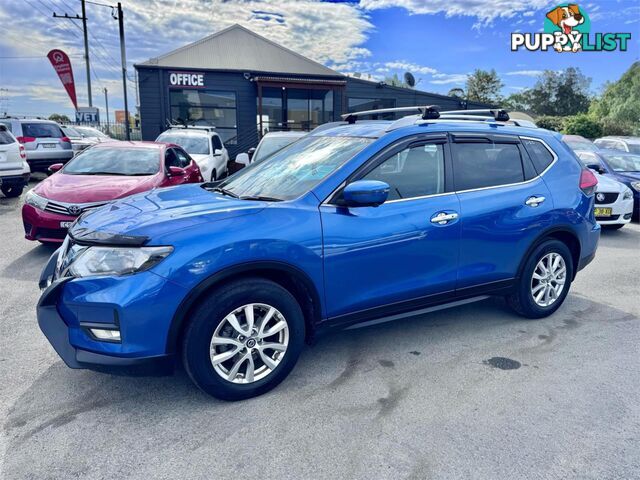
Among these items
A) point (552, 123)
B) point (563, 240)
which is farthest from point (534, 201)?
point (552, 123)

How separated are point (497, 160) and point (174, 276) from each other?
2835 mm

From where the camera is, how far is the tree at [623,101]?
142 feet

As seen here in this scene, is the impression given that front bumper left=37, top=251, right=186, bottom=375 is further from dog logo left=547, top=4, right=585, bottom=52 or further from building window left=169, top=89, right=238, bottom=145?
building window left=169, top=89, right=238, bottom=145

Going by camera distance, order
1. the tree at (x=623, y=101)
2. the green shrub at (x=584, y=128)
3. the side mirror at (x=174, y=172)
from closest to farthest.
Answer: the side mirror at (x=174, y=172), the green shrub at (x=584, y=128), the tree at (x=623, y=101)

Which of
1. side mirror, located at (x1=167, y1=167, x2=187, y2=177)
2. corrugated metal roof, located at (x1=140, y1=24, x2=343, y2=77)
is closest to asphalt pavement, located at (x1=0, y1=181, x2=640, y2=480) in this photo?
side mirror, located at (x1=167, y1=167, x2=187, y2=177)

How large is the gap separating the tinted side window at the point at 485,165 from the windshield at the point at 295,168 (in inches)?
32.1

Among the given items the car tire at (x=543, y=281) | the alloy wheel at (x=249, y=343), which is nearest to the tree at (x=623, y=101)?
the car tire at (x=543, y=281)

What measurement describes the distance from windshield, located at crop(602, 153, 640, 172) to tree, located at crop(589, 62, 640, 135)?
3468 centimetres

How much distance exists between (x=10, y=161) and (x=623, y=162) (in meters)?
13.3

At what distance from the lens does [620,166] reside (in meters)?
10.3

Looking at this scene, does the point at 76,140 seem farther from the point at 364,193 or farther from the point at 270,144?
the point at 364,193

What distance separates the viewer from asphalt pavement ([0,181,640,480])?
2387mm

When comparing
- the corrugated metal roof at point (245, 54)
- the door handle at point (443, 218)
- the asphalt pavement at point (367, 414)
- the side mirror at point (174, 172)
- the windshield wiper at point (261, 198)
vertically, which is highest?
the corrugated metal roof at point (245, 54)

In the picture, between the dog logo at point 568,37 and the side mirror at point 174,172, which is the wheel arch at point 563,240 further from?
the dog logo at point 568,37
